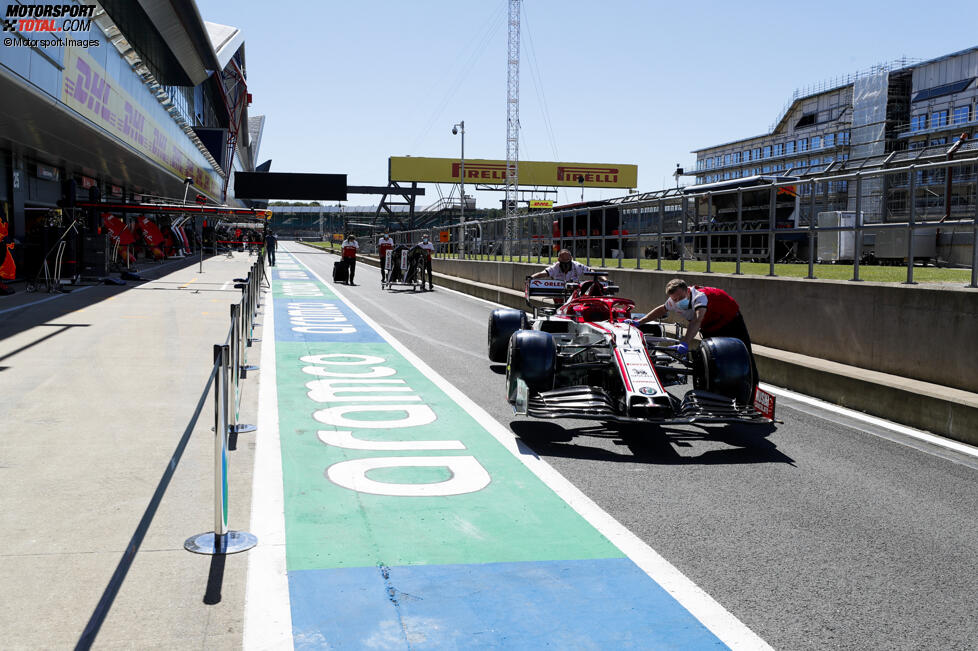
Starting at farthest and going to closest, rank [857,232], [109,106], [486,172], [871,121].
→ [486,172]
[871,121]
[109,106]
[857,232]

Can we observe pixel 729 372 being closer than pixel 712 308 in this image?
Yes

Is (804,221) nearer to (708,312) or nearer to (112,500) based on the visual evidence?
(708,312)

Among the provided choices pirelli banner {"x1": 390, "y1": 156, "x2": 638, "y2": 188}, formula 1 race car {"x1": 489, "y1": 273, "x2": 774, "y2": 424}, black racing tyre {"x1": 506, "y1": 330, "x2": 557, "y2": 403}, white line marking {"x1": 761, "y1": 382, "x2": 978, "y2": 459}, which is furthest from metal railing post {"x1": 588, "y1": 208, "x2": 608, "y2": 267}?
pirelli banner {"x1": 390, "y1": 156, "x2": 638, "y2": 188}

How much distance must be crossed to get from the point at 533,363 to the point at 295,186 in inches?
2919

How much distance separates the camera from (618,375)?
723 centimetres

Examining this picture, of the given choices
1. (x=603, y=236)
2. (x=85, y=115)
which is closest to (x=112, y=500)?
(x=603, y=236)

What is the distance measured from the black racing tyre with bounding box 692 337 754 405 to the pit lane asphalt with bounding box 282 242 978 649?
39 centimetres

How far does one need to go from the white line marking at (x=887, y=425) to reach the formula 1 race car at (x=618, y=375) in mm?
1350

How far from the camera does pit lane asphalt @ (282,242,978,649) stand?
3.74m

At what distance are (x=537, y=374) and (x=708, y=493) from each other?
7.04 feet

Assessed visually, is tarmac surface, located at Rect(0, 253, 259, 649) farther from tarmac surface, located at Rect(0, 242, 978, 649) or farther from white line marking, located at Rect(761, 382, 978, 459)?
white line marking, located at Rect(761, 382, 978, 459)

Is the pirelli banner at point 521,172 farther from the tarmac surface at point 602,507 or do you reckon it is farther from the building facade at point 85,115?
the tarmac surface at point 602,507

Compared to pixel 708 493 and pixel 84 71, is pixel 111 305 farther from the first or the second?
pixel 708 493

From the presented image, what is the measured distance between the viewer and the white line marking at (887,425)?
690cm
